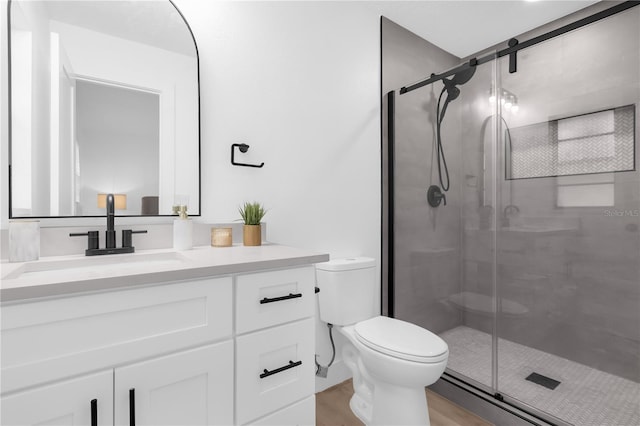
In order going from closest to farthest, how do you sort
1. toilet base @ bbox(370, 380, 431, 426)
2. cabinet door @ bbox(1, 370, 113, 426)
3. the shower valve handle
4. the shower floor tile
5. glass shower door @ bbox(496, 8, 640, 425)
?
cabinet door @ bbox(1, 370, 113, 426) < toilet base @ bbox(370, 380, 431, 426) < the shower floor tile < glass shower door @ bbox(496, 8, 640, 425) < the shower valve handle

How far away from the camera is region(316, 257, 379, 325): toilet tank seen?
1.72 metres

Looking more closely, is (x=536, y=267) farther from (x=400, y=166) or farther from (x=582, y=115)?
(x=400, y=166)

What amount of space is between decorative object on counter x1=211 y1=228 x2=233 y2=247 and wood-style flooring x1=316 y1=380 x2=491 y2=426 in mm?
1054

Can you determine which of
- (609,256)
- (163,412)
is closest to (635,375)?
(609,256)

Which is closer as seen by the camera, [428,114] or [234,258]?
[234,258]

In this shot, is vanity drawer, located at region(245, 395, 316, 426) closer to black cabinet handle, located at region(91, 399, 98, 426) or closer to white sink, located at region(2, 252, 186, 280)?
black cabinet handle, located at region(91, 399, 98, 426)

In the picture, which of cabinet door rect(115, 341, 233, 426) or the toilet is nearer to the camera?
cabinet door rect(115, 341, 233, 426)

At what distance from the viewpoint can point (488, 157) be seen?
2.12 meters

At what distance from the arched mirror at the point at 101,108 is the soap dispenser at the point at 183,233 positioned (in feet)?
0.41

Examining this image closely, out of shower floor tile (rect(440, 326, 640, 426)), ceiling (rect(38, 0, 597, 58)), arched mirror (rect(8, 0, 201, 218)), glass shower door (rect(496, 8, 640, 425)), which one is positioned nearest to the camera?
arched mirror (rect(8, 0, 201, 218))

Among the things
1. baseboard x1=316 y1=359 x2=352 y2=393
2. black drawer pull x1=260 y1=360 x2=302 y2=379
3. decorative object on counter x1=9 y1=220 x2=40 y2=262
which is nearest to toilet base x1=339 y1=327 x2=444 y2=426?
baseboard x1=316 y1=359 x2=352 y2=393

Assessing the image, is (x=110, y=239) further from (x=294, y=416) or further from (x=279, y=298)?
(x=294, y=416)

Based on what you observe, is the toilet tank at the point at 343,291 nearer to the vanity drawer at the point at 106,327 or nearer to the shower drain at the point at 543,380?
the vanity drawer at the point at 106,327

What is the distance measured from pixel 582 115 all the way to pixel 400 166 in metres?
1.13
